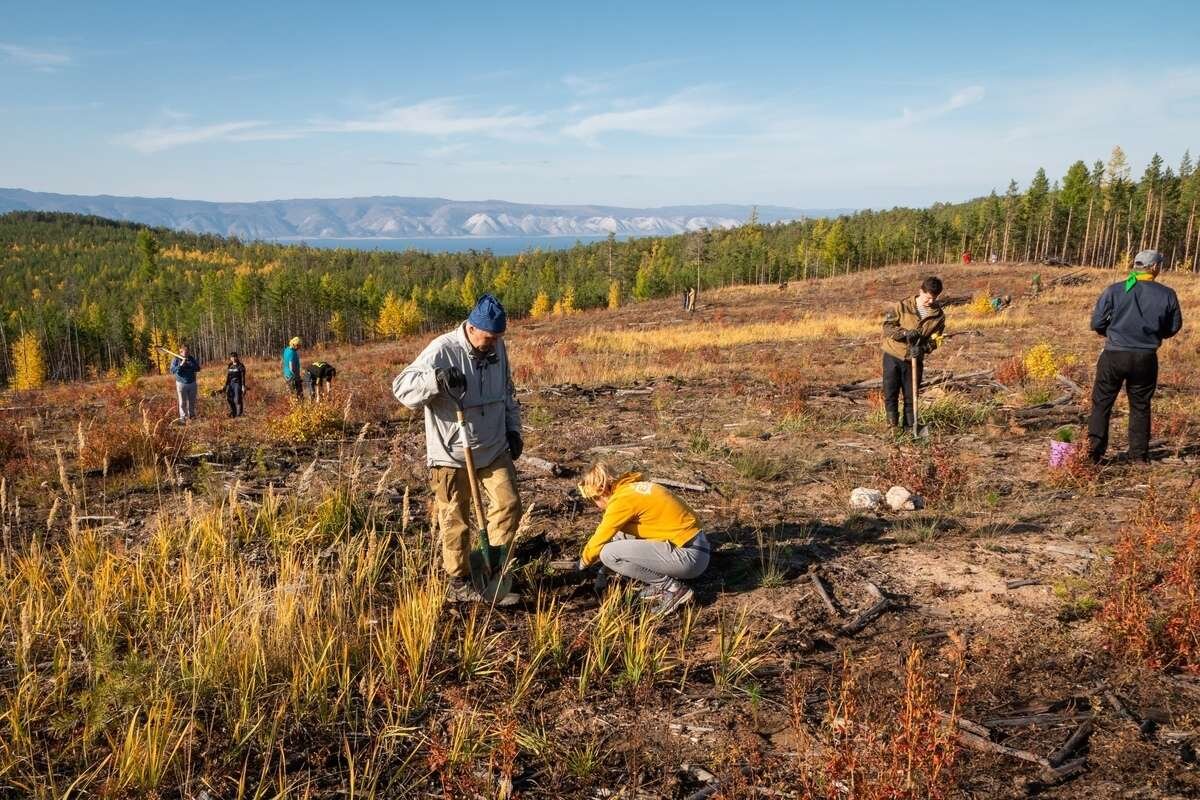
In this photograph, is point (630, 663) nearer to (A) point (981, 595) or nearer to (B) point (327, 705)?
(B) point (327, 705)

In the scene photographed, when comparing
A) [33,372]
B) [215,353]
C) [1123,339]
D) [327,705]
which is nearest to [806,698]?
[327,705]

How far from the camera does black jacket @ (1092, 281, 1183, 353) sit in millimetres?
5966

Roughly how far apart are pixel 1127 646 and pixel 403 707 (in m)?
3.59

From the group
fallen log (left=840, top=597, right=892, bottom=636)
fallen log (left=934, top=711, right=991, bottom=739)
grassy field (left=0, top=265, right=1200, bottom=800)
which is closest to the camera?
grassy field (left=0, top=265, right=1200, bottom=800)

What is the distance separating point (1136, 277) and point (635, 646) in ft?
19.2

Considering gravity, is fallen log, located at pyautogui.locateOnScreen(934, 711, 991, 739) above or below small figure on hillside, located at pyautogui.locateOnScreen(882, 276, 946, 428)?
below

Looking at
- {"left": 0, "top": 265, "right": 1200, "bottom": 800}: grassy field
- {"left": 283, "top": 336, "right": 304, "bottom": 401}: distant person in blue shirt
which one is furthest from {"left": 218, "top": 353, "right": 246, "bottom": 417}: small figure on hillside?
{"left": 0, "top": 265, "right": 1200, "bottom": 800}: grassy field

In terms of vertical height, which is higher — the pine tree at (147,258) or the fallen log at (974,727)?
the pine tree at (147,258)

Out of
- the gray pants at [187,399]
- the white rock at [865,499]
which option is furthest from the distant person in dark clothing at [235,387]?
the white rock at [865,499]

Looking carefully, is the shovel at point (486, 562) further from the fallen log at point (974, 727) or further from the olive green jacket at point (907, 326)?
the olive green jacket at point (907, 326)

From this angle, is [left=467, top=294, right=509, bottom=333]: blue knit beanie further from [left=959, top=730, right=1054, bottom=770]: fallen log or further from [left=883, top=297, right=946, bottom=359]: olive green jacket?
[left=883, top=297, right=946, bottom=359]: olive green jacket

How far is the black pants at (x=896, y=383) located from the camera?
306 inches

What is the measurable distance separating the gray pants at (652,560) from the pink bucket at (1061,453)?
4.09 m

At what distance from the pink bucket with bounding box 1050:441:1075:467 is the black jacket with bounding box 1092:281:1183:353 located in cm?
99
